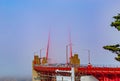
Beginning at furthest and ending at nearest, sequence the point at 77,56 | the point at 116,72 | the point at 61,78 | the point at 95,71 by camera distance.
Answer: the point at 77,56, the point at 95,71, the point at 116,72, the point at 61,78

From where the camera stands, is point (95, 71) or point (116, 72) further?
point (95, 71)

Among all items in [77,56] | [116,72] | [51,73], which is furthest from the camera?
[77,56]

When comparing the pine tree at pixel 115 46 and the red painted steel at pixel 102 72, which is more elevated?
the pine tree at pixel 115 46

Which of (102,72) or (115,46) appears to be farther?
(102,72)

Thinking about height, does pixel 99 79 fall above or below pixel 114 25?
below

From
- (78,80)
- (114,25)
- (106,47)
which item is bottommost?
(78,80)

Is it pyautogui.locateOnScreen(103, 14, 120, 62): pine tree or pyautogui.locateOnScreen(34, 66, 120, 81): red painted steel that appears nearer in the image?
pyautogui.locateOnScreen(103, 14, 120, 62): pine tree

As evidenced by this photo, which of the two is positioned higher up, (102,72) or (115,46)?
(115,46)

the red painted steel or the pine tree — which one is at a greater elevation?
the pine tree

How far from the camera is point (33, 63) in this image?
315 feet

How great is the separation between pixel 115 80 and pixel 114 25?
17962mm

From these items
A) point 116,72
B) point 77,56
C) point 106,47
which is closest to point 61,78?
point 106,47

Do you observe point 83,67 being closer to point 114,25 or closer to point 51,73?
point 51,73

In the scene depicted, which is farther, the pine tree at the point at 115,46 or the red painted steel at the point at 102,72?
the red painted steel at the point at 102,72
